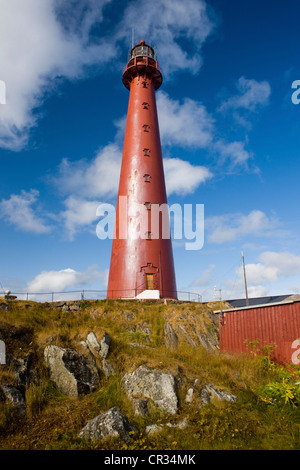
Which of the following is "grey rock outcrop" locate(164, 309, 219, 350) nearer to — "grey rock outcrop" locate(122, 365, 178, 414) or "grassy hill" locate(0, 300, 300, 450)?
"grassy hill" locate(0, 300, 300, 450)

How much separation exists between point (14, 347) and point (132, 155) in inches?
721

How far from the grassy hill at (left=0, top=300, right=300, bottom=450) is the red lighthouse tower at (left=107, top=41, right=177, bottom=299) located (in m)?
6.59

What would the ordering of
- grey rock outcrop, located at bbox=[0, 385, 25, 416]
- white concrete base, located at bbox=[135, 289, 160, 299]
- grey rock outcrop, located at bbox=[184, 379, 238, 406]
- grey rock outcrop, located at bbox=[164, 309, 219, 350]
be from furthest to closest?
white concrete base, located at bbox=[135, 289, 160, 299]
grey rock outcrop, located at bbox=[164, 309, 219, 350]
grey rock outcrop, located at bbox=[184, 379, 238, 406]
grey rock outcrop, located at bbox=[0, 385, 25, 416]

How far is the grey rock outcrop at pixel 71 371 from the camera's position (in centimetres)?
1030

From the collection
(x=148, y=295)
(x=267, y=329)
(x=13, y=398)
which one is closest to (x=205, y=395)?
(x=13, y=398)

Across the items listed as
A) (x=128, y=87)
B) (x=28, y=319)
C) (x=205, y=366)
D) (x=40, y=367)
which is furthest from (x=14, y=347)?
(x=128, y=87)

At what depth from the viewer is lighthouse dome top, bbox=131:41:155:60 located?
28.5 m

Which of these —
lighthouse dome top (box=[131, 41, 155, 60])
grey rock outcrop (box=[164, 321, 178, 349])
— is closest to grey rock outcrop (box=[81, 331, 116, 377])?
grey rock outcrop (box=[164, 321, 178, 349])

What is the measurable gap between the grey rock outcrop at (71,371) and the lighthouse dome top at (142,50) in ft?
91.2

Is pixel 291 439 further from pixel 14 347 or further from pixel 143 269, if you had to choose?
pixel 143 269

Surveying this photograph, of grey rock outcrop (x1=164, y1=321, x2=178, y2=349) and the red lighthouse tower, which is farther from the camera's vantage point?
the red lighthouse tower

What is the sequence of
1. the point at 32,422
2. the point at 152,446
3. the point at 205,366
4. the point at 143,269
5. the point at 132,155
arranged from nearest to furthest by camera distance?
the point at 152,446
the point at 32,422
the point at 205,366
the point at 143,269
the point at 132,155

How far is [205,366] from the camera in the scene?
12.1 metres

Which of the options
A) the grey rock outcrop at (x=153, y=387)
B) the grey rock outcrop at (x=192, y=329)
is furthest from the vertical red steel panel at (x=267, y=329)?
the grey rock outcrop at (x=153, y=387)
